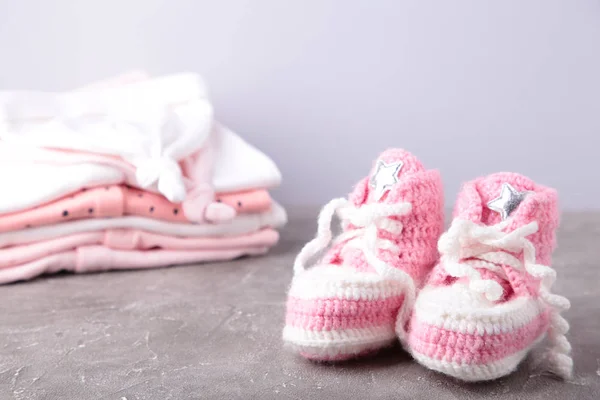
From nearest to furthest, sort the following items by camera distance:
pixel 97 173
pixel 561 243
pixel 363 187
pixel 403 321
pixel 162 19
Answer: pixel 403 321
pixel 363 187
pixel 97 173
pixel 561 243
pixel 162 19

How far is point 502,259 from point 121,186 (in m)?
0.75

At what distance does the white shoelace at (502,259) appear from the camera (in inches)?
30.9

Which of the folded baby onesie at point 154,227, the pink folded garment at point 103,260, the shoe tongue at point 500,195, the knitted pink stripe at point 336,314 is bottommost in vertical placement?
the pink folded garment at point 103,260

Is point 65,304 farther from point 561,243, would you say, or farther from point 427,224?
point 561,243

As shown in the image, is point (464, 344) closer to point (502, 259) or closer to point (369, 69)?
point (502, 259)

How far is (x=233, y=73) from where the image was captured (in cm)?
172

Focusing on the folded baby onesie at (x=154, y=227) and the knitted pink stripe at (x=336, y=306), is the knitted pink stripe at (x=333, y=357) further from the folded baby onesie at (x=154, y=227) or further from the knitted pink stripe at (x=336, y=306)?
the folded baby onesie at (x=154, y=227)

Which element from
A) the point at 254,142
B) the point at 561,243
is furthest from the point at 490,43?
the point at 254,142

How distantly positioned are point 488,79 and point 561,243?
47cm

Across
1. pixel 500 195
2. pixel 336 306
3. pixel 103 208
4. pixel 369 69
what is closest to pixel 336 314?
pixel 336 306

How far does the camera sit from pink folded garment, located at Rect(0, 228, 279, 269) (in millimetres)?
1187

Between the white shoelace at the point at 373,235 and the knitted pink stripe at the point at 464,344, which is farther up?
the white shoelace at the point at 373,235

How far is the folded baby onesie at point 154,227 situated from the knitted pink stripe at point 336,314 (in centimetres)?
55

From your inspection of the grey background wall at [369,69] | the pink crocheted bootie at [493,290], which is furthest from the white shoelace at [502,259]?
the grey background wall at [369,69]
